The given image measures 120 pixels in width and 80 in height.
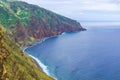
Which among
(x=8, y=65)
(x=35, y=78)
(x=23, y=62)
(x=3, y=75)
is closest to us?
(x=3, y=75)

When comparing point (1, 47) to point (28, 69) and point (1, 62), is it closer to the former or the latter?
point (1, 62)

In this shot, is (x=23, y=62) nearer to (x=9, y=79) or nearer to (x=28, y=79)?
(x=28, y=79)

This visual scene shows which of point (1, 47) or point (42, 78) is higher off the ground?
point (1, 47)

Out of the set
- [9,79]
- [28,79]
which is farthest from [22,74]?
[9,79]

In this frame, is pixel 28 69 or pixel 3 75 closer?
pixel 3 75

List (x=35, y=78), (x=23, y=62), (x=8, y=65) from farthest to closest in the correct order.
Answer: (x=23, y=62) < (x=35, y=78) < (x=8, y=65)

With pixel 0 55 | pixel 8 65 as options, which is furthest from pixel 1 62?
pixel 8 65

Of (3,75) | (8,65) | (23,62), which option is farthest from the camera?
(23,62)

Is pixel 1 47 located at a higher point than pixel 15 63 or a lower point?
higher

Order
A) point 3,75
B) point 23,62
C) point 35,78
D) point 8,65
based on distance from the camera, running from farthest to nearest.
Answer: point 23,62
point 35,78
point 8,65
point 3,75
